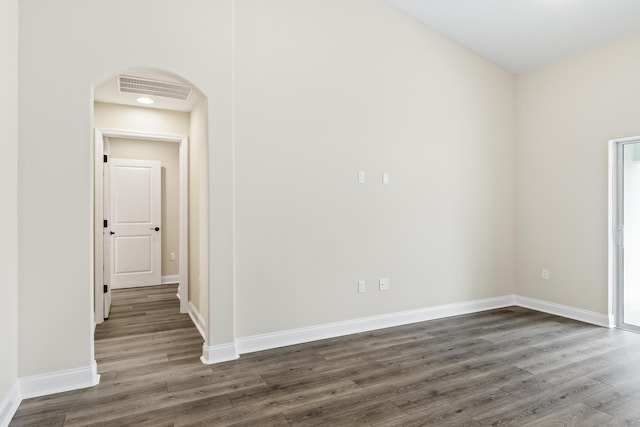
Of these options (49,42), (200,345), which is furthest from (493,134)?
(49,42)

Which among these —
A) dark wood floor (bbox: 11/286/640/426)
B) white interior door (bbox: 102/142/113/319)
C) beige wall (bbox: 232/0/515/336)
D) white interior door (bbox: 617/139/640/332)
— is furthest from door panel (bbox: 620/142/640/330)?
white interior door (bbox: 102/142/113/319)

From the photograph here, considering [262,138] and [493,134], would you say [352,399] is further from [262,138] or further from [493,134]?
[493,134]

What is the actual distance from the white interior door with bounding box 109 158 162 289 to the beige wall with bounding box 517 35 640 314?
5714 millimetres

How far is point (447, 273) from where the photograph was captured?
4527mm

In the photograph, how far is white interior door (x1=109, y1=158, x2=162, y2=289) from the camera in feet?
20.3

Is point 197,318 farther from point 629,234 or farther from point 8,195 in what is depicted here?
point 629,234

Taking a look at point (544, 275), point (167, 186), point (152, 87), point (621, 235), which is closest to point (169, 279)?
point (167, 186)

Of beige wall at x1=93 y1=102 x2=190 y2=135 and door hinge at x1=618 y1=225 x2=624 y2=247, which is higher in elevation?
beige wall at x1=93 y1=102 x2=190 y2=135

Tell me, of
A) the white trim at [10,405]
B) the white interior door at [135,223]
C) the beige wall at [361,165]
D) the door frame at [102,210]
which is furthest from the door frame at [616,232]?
the white interior door at [135,223]

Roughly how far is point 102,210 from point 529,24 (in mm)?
5247

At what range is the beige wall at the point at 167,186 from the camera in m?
6.38

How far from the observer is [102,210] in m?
4.48

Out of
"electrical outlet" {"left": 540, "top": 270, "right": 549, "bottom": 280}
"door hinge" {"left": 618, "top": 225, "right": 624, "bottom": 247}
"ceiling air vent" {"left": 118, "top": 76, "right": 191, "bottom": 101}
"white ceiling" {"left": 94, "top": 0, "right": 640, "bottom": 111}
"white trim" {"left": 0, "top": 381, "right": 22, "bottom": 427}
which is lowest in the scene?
"white trim" {"left": 0, "top": 381, "right": 22, "bottom": 427}

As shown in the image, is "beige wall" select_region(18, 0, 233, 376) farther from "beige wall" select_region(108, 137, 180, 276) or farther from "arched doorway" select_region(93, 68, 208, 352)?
"beige wall" select_region(108, 137, 180, 276)
